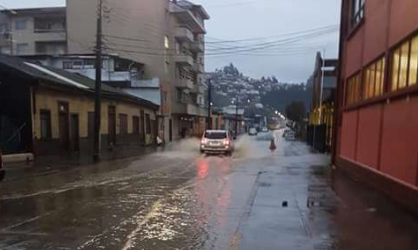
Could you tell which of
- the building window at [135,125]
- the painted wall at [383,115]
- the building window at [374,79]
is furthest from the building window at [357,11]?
→ the building window at [135,125]

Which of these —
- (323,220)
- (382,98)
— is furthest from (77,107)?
(323,220)

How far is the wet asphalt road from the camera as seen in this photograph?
7.42m

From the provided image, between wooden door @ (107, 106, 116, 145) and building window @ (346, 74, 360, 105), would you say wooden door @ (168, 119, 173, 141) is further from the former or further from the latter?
building window @ (346, 74, 360, 105)

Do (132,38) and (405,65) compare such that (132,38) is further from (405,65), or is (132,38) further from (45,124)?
(405,65)

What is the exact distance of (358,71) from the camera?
720 inches

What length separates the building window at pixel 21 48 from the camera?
6400cm

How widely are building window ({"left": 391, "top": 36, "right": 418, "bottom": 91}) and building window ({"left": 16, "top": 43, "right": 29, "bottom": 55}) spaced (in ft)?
195

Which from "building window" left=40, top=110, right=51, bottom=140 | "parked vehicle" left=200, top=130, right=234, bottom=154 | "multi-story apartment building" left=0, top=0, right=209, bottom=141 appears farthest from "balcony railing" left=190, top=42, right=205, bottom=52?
"building window" left=40, top=110, right=51, bottom=140

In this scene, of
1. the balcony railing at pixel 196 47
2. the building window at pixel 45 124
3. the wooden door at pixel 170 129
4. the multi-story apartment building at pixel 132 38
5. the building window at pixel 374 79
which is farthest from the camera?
the balcony railing at pixel 196 47

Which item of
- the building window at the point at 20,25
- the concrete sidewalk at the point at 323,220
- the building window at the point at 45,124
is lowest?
the concrete sidewalk at the point at 323,220

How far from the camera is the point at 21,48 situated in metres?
64.4

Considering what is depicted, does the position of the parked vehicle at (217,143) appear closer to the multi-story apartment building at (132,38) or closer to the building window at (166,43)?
the multi-story apartment building at (132,38)

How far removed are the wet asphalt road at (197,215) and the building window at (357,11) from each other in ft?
22.2

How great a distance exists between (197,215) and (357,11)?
13540 mm
